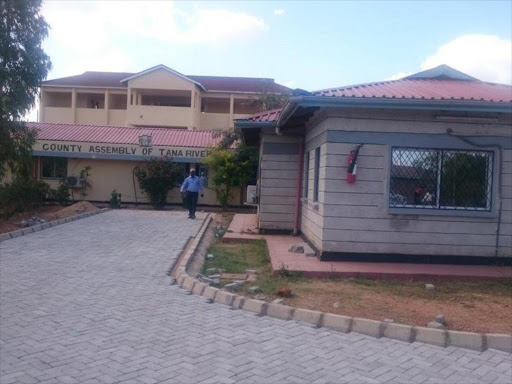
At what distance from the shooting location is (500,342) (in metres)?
5.95

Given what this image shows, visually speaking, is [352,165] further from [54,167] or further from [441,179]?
[54,167]

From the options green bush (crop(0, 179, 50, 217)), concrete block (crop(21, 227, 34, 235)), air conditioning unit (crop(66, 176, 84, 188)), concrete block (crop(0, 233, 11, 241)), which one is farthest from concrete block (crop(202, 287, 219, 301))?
air conditioning unit (crop(66, 176, 84, 188))

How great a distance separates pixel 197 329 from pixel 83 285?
293cm

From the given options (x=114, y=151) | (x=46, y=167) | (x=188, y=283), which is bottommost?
(x=188, y=283)

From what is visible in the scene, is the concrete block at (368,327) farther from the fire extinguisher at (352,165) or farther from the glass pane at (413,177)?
the glass pane at (413,177)

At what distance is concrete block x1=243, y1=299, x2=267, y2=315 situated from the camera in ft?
23.3

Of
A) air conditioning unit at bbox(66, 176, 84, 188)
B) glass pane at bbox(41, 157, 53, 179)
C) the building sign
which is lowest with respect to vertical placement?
air conditioning unit at bbox(66, 176, 84, 188)

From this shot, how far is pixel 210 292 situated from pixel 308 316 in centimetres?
173

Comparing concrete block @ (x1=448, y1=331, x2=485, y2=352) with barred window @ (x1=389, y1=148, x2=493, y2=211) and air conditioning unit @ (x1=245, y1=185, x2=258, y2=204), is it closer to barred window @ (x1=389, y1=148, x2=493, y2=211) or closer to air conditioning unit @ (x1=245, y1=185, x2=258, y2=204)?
barred window @ (x1=389, y1=148, x2=493, y2=211)

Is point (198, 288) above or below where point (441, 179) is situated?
below

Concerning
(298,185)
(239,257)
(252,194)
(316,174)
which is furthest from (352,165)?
(252,194)

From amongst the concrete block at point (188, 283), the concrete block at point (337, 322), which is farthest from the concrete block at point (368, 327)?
the concrete block at point (188, 283)

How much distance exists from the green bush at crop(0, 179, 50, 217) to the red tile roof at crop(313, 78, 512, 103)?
543 inches

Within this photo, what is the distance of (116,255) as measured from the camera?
37.8 feet
